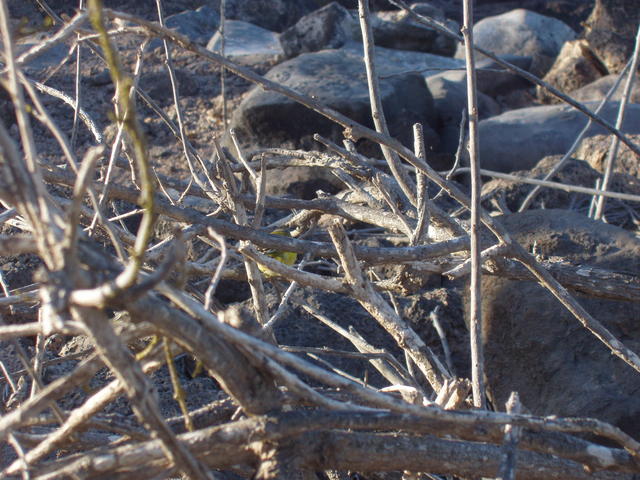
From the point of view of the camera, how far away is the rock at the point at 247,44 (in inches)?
262

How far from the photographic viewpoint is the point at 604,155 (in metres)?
4.18

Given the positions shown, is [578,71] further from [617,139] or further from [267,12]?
[617,139]

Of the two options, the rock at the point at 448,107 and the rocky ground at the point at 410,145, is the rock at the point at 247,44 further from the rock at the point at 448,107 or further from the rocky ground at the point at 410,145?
the rock at the point at 448,107

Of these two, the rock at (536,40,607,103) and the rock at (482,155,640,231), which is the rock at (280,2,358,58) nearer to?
the rock at (536,40,607,103)

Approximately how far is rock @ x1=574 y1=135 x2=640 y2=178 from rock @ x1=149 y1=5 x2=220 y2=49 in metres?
4.11

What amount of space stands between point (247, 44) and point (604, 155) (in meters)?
4.20

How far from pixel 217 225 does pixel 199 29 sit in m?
6.28

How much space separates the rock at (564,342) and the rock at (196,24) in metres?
5.42

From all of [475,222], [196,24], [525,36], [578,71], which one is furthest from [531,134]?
[525,36]

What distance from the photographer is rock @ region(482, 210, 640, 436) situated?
2092mm

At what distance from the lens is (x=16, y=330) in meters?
0.84

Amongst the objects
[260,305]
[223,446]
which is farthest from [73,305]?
[260,305]

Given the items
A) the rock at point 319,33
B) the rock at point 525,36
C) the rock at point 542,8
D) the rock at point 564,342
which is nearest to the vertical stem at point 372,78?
the rock at point 564,342

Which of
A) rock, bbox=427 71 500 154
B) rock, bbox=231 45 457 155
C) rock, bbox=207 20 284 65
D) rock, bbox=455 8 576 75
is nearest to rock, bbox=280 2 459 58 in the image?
rock, bbox=207 20 284 65
